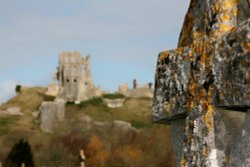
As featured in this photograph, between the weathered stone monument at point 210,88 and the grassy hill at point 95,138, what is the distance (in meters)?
46.8

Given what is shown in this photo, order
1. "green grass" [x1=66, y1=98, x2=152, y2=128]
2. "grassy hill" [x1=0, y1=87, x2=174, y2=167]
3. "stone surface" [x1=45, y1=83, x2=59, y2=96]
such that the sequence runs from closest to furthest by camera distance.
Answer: "grassy hill" [x1=0, y1=87, x2=174, y2=167] → "green grass" [x1=66, y1=98, x2=152, y2=128] → "stone surface" [x1=45, y1=83, x2=59, y2=96]

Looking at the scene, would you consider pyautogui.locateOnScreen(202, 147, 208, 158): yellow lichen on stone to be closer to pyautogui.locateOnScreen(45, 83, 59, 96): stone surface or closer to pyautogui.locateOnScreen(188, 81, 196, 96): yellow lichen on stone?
pyautogui.locateOnScreen(188, 81, 196, 96): yellow lichen on stone

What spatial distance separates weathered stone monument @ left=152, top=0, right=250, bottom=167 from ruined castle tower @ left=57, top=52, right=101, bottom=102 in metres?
98.5

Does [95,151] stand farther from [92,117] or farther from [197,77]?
[197,77]

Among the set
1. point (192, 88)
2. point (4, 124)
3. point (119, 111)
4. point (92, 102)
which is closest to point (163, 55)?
point (192, 88)

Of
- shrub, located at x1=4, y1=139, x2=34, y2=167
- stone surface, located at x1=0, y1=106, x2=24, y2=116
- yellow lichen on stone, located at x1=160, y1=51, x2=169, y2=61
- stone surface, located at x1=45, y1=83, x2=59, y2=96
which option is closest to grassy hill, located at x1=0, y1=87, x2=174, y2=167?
stone surface, located at x1=0, y1=106, x2=24, y2=116

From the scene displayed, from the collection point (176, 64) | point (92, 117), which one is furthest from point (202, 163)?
point (92, 117)

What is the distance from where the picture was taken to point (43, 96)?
106 meters

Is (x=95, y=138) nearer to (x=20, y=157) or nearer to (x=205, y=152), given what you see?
(x=20, y=157)

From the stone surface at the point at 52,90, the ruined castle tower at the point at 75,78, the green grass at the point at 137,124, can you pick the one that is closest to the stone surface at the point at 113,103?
the ruined castle tower at the point at 75,78

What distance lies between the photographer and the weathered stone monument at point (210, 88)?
9.51 feet

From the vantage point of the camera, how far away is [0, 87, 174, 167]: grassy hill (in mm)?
54875

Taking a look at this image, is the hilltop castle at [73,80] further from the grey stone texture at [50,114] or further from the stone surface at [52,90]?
the grey stone texture at [50,114]

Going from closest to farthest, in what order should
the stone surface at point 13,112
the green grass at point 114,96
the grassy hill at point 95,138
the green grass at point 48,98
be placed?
1. the grassy hill at point 95,138
2. the stone surface at point 13,112
3. the green grass at point 114,96
4. the green grass at point 48,98
